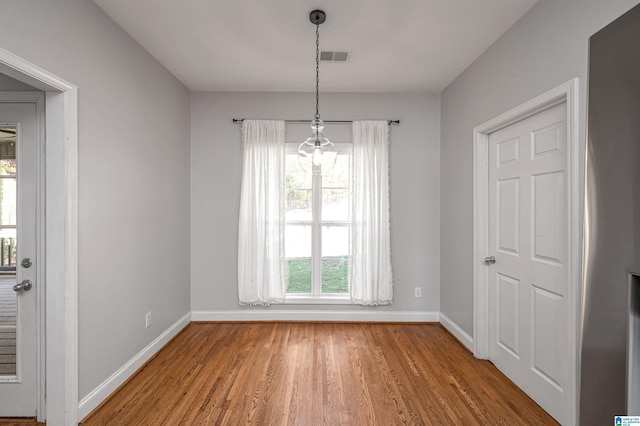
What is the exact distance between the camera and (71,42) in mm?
2002

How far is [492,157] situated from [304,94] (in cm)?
221

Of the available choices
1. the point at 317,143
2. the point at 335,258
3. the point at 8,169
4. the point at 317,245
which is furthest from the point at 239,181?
the point at 8,169

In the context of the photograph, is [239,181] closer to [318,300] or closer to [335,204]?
[335,204]

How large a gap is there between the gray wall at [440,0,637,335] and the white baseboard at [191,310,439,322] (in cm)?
38

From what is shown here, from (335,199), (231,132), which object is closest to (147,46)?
(231,132)

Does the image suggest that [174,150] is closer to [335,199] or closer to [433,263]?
[335,199]

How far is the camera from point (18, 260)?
204 cm

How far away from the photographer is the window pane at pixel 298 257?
397cm

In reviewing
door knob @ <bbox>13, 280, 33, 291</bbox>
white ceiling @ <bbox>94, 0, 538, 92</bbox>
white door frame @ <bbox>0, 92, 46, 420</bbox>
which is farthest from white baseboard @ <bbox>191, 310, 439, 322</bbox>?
white ceiling @ <bbox>94, 0, 538, 92</bbox>

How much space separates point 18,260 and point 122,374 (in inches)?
44.9

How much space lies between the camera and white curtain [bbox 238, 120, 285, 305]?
150 inches

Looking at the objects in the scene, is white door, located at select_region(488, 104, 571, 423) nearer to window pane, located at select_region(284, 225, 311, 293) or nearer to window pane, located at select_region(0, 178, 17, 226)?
window pane, located at select_region(284, 225, 311, 293)

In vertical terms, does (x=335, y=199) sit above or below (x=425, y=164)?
below

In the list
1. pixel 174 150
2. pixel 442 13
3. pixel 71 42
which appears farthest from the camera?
pixel 174 150
